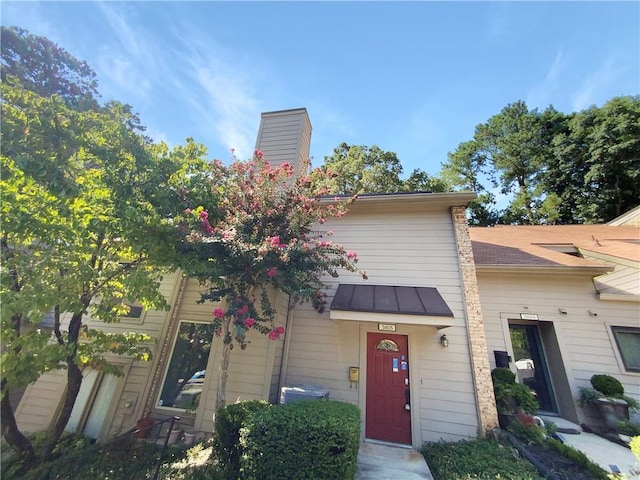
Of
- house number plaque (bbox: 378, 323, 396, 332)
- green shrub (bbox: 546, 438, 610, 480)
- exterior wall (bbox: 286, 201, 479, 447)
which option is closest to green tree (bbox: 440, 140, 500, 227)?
exterior wall (bbox: 286, 201, 479, 447)

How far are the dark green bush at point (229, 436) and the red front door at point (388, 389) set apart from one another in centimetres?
303

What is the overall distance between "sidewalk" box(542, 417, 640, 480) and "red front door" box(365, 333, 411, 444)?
11.1ft

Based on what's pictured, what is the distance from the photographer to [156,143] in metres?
5.73

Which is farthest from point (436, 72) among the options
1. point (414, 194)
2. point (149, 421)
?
point (149, 421)

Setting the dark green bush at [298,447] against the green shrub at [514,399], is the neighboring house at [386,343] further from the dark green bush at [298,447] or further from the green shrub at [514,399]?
the dark green bush at [298,447]

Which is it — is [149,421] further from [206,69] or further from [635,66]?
[635,66]

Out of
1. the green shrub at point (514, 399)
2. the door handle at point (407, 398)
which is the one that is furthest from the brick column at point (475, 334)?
the door handle at point (407, 398)

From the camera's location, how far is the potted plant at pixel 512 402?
5824 mm

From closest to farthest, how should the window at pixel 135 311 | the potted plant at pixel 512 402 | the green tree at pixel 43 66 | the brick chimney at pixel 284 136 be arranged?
1. the potted plant at pixel 512 402
2. the window at pixel 135 311
3. the brick chimney at pixel 284 136
4. the green tree at pixel 43 66

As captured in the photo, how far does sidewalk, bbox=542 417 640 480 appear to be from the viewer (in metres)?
4.57

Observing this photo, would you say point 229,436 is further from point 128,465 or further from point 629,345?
point 629,345

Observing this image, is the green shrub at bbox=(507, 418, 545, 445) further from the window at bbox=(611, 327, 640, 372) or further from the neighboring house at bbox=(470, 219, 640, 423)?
the window at bbox=(611, 327, 640, 372)

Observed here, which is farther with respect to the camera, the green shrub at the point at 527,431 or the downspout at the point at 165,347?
the downspout at the point at 165,347

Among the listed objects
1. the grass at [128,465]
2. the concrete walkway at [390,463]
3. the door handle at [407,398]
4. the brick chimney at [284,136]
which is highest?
the brick chimney at [284,136]
